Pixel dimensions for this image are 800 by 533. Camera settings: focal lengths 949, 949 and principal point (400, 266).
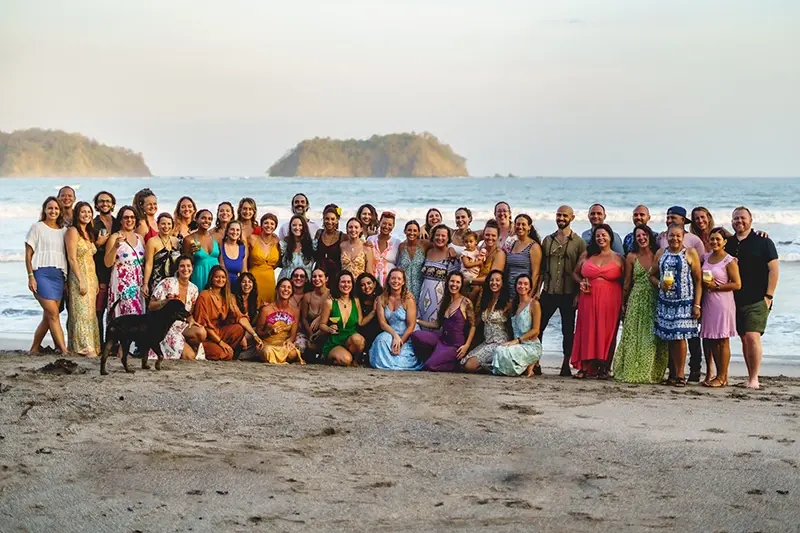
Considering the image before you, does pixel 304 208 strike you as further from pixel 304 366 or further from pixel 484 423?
pixel 484 423

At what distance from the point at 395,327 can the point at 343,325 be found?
0.45 m

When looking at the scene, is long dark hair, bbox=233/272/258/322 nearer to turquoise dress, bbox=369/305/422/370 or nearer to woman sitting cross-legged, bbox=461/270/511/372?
turquoise dress, bbox=369/305/422/370

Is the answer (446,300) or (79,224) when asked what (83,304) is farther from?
(446,300)

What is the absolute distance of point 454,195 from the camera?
48875mm

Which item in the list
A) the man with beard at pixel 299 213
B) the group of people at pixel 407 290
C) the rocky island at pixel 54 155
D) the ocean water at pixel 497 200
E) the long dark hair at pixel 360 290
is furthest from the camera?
the rocky island at pixel 54 155

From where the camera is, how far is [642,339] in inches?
301

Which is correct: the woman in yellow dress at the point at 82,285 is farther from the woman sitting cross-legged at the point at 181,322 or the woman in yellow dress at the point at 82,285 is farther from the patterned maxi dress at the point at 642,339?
the patterned maxi dress at the point at 642,339

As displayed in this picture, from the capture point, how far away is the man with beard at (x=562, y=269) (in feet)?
26.3

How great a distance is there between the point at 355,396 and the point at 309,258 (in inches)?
85.5

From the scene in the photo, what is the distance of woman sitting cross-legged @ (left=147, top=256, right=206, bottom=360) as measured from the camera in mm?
7996

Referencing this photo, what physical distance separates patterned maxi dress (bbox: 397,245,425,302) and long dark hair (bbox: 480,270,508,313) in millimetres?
640

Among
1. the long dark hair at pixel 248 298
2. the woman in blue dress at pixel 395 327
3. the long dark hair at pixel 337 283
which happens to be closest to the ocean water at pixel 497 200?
the woman in blue dress at pixel 395 327

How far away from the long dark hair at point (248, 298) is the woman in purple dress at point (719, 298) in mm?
3736

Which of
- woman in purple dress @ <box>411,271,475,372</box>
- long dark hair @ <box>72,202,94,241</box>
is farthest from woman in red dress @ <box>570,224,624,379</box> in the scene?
long dark hair @ <box>72,202,94,241</box>
